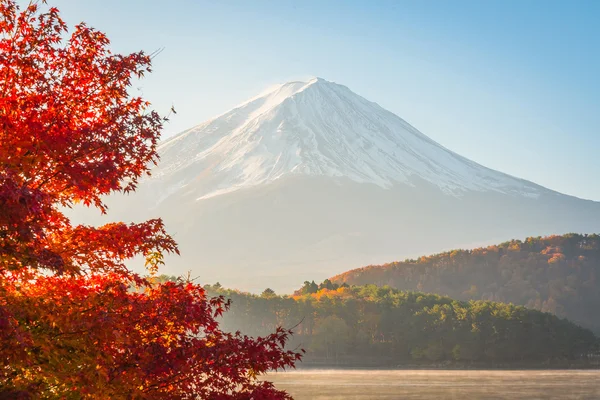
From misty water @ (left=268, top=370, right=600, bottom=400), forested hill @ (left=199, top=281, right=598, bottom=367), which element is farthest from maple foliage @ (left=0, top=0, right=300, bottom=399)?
forested hill @ (left=199, top=281, right=598, bottom=367)

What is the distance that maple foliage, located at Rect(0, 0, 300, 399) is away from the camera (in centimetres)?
873

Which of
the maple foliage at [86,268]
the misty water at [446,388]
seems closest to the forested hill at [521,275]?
the misty water at [446,388]

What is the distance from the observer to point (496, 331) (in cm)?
7550

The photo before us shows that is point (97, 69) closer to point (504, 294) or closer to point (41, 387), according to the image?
point (41, 387)

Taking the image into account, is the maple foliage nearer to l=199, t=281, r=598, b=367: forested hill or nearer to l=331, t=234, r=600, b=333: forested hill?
l=199, t=281, r=598, b=367: forested hill

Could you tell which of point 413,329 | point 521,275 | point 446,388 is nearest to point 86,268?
point 446,388

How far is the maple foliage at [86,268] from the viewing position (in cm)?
873

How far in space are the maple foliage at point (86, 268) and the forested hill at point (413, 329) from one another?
6836 cm

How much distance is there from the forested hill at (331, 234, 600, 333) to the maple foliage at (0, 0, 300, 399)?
312 feet

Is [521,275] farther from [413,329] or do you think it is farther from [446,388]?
[446,388]

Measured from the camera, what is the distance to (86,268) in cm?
1027

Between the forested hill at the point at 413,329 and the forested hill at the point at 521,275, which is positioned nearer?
the forested hill at the point at 413,329

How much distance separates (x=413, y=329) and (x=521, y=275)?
33.0 metres

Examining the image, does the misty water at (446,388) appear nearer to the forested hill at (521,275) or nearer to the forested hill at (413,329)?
the forested hill at (413,329)
